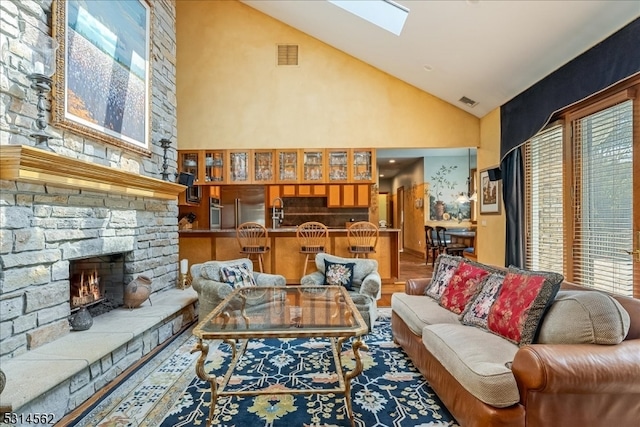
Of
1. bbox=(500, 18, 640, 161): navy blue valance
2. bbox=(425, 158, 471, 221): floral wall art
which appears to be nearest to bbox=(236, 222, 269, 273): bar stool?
bbox=(500, 18, 640, 161): navy blue valance

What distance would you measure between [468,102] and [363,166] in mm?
1977

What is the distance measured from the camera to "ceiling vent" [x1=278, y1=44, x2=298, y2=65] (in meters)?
6.05

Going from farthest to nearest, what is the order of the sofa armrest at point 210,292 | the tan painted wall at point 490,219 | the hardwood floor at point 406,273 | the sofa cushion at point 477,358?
the tan painted wall at point 490,219
the hardwood floor at point 406,273
the sofa armrest at point 210,292
the sofa cushion at point 477,358

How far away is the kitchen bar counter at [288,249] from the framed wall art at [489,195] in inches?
58.9

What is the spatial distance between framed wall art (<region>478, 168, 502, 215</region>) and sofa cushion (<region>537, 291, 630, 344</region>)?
3483 mm

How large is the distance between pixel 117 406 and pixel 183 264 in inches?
97.6

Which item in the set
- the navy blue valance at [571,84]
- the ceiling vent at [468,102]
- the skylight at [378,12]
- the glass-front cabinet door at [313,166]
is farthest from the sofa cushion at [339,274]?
the ceiling vent at [468,102]

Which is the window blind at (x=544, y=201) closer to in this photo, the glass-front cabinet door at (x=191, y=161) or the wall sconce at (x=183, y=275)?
the wall sconce at (x=183, y=275)

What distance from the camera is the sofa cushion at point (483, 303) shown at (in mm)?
2330

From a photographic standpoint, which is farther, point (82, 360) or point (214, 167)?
point (214, 167)

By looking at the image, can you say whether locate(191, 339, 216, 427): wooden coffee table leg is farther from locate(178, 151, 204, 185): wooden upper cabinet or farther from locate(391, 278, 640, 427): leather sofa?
locate(178, 151, 204, 185): wooden upper cabinet

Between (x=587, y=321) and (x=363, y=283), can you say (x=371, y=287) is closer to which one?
(x=363, y=283)

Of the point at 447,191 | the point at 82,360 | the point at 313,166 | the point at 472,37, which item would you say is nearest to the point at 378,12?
the point at 472,37

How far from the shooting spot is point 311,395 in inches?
86.7
